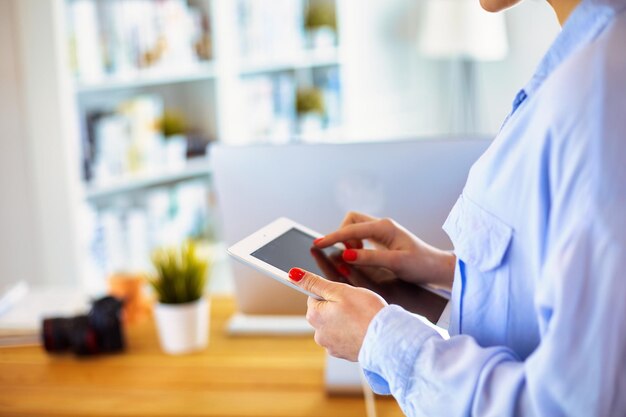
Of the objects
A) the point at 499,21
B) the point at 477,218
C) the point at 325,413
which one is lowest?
the point at 325,413

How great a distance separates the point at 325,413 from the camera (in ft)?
5.01

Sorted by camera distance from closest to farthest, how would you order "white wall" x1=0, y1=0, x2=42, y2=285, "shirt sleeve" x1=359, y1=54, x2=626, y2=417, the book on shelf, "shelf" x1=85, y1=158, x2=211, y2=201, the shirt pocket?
"shirt sleeve" x1=359, y1=54, x2=626, y2=417 < the shirt pocket < "white wall" x1=0, y1=0, x2=42, y2=285 < the book on shelf < "shelf" x1=85, y1=158, x2=211, y2=201

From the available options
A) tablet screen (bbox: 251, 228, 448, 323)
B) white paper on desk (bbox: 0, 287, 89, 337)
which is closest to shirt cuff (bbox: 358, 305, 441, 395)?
tablet screen (bbox: 251, 228, 448, 323)

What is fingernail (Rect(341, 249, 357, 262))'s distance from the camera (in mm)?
1300

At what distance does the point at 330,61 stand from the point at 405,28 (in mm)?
691

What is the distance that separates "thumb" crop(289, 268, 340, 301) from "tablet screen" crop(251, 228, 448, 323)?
0.27 ft

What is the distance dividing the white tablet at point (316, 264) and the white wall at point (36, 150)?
168 cm

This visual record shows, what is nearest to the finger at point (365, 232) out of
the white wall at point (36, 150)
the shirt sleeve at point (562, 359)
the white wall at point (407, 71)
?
the shirt sleeve at point (562, 359)

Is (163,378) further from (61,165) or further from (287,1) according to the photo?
(287,1)

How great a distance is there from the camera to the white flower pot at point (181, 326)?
5.98 ft

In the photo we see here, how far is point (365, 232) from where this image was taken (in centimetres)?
136

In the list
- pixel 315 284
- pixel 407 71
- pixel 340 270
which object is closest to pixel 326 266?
pixel 340 270

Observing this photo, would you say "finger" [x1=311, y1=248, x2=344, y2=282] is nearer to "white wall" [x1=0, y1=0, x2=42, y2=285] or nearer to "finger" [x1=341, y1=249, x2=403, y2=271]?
"finger" [x1=341, y1=249, x2=403, y2=271]

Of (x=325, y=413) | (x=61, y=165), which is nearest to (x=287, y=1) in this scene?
(x=61, y=165)
